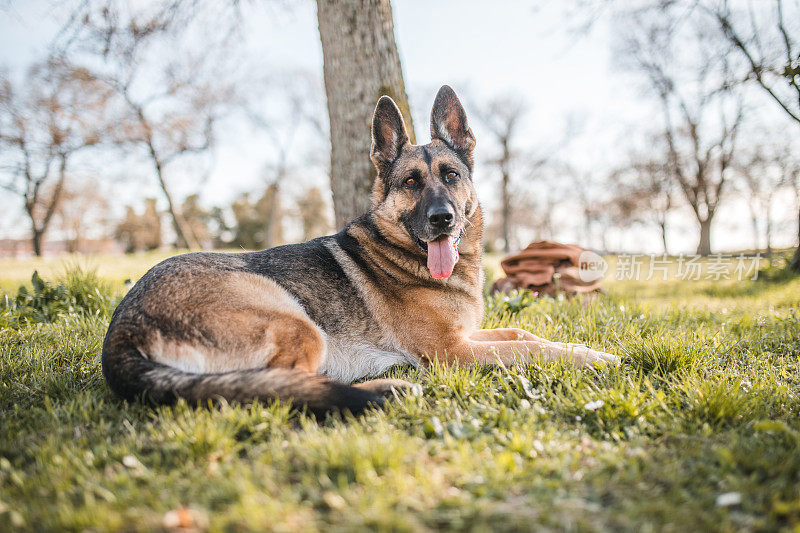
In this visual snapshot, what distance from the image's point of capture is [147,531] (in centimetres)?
131

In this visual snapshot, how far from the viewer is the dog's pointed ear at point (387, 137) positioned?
12.7 feet

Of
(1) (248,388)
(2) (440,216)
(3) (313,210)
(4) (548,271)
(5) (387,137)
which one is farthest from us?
(3) (313,210)

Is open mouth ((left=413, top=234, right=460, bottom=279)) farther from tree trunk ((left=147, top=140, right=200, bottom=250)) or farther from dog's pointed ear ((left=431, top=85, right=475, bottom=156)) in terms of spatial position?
tree trunk ((left=147, top=140, right=200, bottom=250))

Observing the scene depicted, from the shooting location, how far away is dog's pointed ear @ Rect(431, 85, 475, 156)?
13.0ft

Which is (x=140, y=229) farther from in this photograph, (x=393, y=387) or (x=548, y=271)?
(x=393, y=387)

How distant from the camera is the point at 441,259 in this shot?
3.36m

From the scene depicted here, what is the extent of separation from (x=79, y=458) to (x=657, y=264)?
57.9 feet

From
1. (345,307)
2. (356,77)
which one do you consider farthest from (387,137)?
(356,77)

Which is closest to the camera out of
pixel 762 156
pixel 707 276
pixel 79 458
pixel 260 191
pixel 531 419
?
pixel 79 458

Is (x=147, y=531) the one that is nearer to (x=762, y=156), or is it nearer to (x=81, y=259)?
(x=81, y=259)

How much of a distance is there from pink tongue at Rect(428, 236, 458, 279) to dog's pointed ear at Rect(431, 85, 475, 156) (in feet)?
3.88

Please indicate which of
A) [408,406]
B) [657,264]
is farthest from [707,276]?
[408,406]

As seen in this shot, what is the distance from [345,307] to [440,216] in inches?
41.4

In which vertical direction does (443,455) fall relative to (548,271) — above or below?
below
